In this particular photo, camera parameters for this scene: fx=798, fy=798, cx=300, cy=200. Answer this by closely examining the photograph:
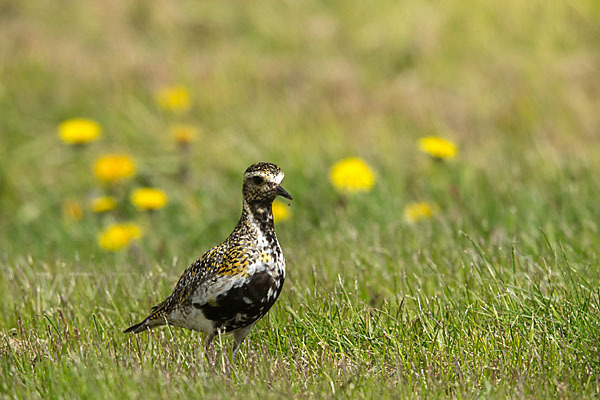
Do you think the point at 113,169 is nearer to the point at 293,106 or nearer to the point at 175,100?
the point at 175,100

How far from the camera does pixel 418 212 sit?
683 centimetres

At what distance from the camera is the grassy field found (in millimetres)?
3658

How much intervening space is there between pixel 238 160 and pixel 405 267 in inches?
162

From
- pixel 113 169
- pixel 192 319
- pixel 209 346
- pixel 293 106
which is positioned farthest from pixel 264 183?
pixel 293 106

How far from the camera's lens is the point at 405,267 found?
5.04 metres

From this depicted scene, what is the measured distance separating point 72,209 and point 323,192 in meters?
2.54

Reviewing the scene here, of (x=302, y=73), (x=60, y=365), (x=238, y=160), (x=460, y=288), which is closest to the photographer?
(x=60, y=365)

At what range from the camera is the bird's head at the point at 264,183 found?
12.4 feet

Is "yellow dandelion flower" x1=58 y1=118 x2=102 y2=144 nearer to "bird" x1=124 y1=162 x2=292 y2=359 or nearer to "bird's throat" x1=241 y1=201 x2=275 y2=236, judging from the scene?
"bird" x1=124 y1=162 x2=292 y2=359

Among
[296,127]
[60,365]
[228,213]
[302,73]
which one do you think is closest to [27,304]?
[60,365]

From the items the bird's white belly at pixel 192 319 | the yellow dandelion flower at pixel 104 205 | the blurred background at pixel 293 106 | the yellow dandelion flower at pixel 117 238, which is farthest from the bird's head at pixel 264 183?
the yellow dandelion flower at pixel 104 205

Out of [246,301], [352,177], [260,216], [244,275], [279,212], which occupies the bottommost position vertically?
[279,212]

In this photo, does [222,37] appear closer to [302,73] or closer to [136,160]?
[302,73]

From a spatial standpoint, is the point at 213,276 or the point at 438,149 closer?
the point at 213,276
